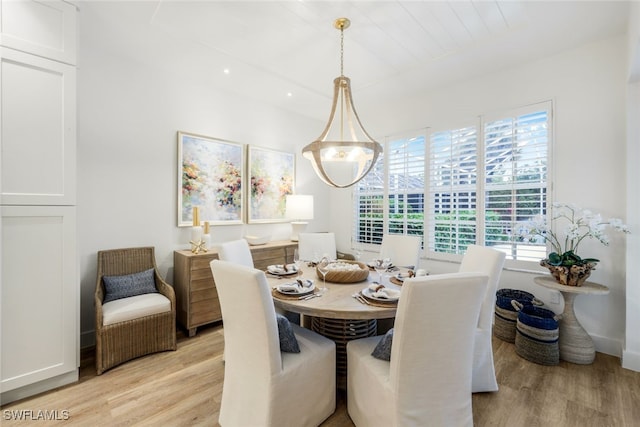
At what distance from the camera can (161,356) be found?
248 cm

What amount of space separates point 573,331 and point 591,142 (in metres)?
1.72

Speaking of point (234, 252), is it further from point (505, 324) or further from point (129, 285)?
point (505, 324)

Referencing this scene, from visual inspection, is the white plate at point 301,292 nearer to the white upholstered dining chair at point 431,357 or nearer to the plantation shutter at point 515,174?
the white upholstered dining chair at point 431,357

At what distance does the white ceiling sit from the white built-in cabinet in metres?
0.50

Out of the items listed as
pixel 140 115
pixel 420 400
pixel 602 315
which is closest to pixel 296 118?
pixel 140 115

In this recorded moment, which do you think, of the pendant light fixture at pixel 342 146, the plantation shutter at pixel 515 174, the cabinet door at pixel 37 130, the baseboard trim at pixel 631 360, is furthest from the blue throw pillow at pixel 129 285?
the baseboard trim at pixel 631 360

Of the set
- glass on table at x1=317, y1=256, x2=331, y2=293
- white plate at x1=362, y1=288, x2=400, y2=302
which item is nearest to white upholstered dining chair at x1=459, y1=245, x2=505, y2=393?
white plate at x1=362, y1=288, x2=400, y2=302

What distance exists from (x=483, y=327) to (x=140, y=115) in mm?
3667

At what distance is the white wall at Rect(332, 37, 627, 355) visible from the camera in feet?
8.05

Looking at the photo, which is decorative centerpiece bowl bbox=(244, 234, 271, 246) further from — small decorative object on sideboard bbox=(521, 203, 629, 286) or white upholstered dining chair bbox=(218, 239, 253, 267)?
small decorative object on sideboard bbox=(521, 203, 629, 286)

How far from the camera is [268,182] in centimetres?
399

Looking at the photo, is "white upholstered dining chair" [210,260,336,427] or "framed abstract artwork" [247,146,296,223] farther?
"framed abstract artwork" [247,146,296,223]

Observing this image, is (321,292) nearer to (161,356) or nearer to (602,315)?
(161,356)

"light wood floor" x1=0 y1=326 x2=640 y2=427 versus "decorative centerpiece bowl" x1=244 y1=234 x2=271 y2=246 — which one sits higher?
"decorative centerpiece bowl" x1=244 y1=234 x2=271 y2=246
